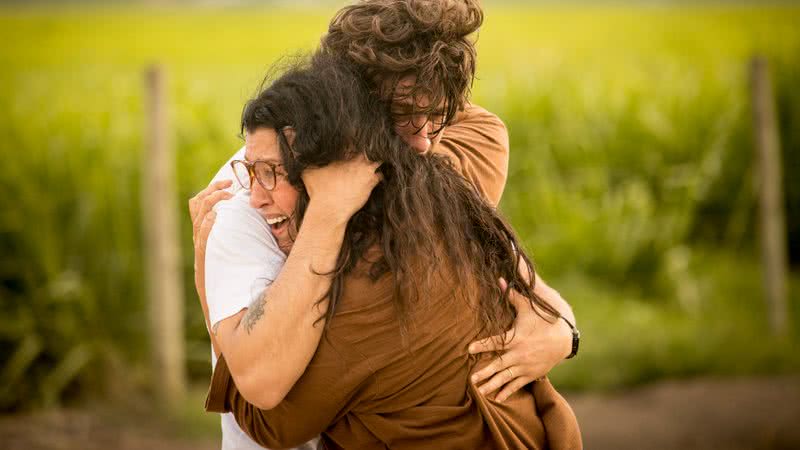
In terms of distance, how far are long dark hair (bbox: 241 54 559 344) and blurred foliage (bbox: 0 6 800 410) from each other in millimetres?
2694

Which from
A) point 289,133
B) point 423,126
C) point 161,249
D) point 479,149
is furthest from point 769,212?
point 289,133

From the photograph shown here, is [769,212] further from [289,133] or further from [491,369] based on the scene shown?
[289,133]

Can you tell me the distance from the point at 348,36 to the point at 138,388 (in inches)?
176

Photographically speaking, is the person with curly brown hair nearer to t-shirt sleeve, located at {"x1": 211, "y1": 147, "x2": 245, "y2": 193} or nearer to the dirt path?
t-shirt sleeve, located at {"x1": 211, "y1": 147, "x2": 245, "y2": 193}

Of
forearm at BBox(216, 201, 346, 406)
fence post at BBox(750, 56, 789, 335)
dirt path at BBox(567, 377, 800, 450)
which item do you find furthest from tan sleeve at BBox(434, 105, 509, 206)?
fence post at BBox(750, 56, 789, 335)

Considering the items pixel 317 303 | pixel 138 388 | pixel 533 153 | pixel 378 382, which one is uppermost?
pixel 317 303

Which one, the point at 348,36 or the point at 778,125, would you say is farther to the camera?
the point at 778,125

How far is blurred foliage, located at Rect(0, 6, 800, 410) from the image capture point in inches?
241

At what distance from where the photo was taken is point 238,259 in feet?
6.84

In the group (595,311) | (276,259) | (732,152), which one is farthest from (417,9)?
(732,152)

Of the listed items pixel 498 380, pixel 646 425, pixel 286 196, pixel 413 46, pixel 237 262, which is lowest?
pixel 646 425

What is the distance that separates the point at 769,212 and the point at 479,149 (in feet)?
15.3

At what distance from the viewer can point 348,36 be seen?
6.98ft

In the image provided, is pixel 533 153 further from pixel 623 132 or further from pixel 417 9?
pixel 417 9
